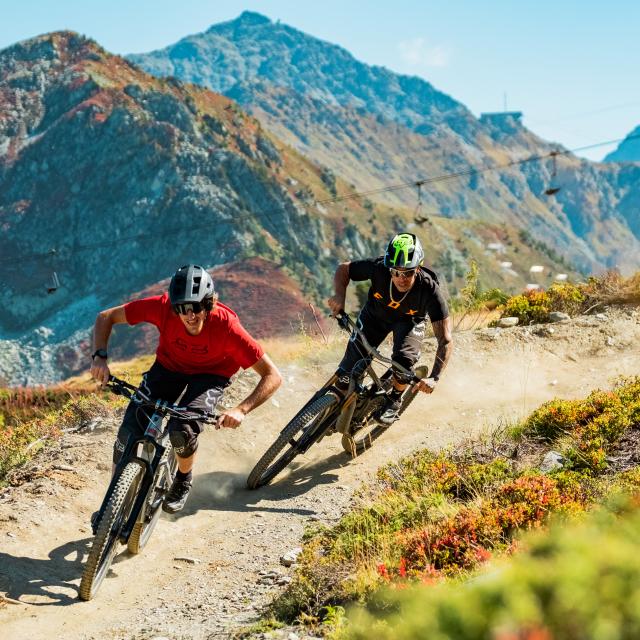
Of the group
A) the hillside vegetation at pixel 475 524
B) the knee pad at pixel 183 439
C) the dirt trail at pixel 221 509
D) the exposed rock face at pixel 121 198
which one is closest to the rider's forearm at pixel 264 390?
the knee pad at pixel 183 439

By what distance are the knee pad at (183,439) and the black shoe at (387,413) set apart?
9.71 ft

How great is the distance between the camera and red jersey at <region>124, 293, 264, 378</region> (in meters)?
6.55

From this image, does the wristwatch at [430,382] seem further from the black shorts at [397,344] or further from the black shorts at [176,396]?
the black shorts at [176,396]

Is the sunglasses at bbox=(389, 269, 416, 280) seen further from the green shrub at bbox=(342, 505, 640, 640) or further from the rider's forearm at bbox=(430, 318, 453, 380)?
the green shrub at bbox=(342, 505, 640, 640)

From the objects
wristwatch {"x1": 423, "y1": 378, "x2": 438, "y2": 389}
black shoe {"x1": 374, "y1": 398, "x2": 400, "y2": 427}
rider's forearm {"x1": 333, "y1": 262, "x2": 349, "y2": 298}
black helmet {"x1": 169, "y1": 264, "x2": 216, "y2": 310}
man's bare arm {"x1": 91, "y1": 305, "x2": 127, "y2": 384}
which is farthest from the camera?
black shoe {"x1": 374, "y1": 398, "x2": 400, "y2": 427}

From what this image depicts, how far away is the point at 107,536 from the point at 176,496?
1448 millimetres

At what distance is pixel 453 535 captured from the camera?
502cm

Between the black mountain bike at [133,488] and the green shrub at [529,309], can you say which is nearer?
the black mountain bike at [133,488]

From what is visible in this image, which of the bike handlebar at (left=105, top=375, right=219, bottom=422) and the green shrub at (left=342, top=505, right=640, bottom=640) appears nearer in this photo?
the green shrub at (left=342, top=505, right=640, bottom=640)

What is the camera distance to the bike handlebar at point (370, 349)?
319 inches

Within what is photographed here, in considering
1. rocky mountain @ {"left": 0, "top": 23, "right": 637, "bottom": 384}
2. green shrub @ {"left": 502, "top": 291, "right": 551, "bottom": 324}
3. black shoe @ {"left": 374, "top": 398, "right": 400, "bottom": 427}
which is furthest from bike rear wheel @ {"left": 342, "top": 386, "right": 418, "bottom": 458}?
rocky mountain @ {"left": 0, "top": 23, "right": 637, "bottom": 384}

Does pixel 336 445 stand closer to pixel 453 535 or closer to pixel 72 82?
pixel 453 535

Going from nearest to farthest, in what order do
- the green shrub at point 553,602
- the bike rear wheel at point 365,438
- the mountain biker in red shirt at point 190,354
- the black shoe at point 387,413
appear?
the green shrub at point 553,602, the mountain biker in red shirt at point 190,354, the black shoe at point 387,413, the bike rear wheel at point 365,438

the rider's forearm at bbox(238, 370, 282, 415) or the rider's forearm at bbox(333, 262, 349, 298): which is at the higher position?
the rider's forearm at bbox(333, 262, 349, 298)
